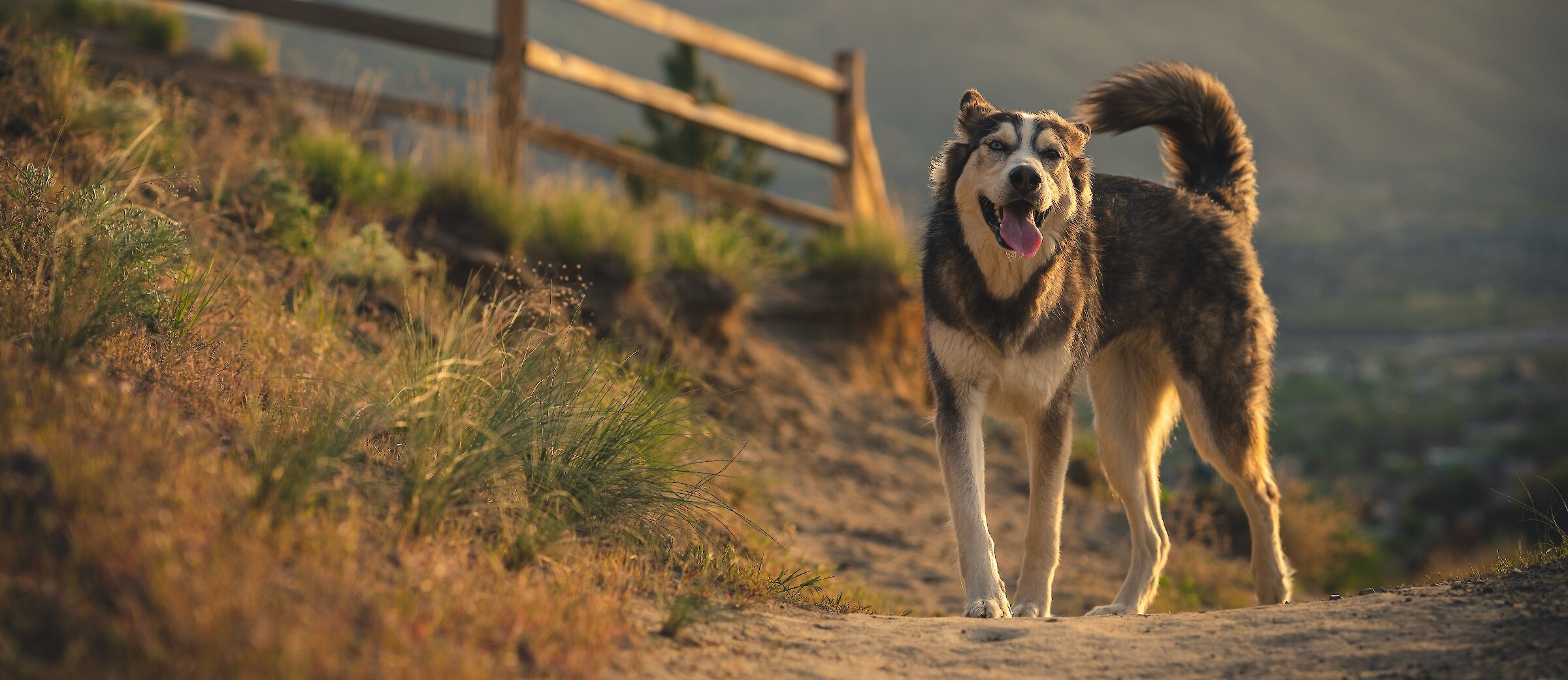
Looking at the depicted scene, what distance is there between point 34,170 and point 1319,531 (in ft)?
37.3

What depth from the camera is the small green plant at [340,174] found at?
8430 millimetres

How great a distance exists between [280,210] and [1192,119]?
5982 mm

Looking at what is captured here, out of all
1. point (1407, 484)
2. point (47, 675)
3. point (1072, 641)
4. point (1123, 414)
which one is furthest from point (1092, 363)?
point (1407, 484)

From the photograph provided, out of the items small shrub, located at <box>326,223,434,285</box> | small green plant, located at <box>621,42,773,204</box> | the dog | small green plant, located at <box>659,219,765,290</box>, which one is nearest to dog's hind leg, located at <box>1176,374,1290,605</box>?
the dog

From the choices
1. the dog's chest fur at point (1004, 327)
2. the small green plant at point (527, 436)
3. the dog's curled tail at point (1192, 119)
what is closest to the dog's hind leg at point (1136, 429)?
the dog's chest fur at point (1004, 327)

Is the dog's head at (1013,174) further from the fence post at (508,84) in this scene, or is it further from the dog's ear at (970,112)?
the fence post at (508,84)

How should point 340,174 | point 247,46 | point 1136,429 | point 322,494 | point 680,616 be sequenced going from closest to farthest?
point 322,494 < point 680,616 < point 1136,429 < point 340,174 < point 247,46

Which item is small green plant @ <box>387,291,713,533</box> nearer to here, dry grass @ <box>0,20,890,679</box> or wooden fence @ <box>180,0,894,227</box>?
dry grass @ <box>0,20,890,679</box>

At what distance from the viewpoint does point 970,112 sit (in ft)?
18.1

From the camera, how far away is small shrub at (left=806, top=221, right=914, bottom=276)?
37.7ft

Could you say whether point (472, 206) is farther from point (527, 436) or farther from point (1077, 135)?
point (1077, 135)

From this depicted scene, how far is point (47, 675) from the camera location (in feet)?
8.08

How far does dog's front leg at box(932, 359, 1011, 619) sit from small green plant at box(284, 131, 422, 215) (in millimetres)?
5339

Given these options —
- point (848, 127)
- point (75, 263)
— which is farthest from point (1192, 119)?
point (848, 127)
